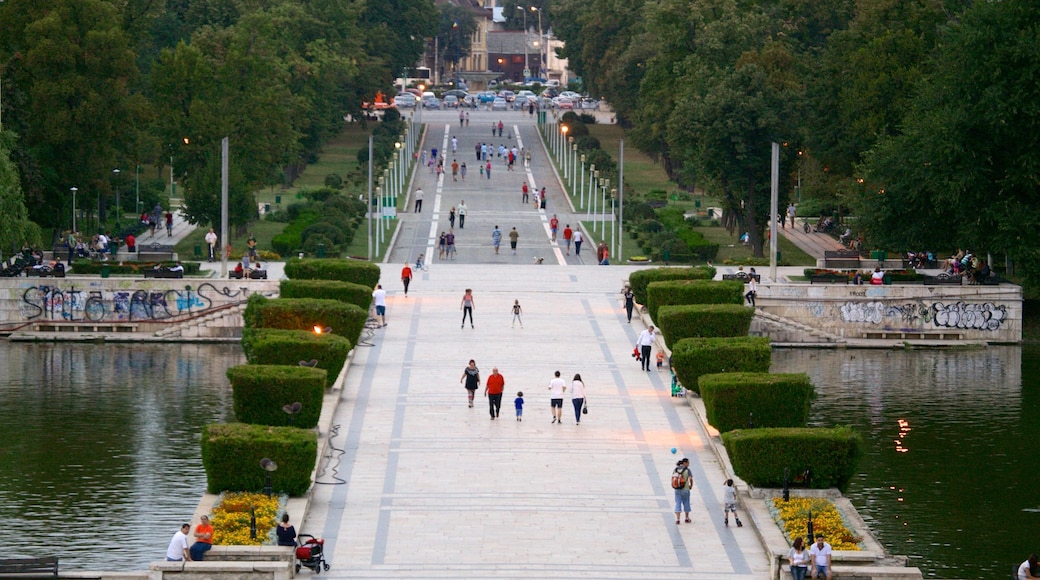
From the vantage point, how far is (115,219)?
89.5 metres

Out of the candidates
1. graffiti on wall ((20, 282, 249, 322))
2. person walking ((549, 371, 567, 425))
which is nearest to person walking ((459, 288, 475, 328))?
graffiti on wall ((20, 282, 249, 322))

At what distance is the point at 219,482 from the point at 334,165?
3287 inches

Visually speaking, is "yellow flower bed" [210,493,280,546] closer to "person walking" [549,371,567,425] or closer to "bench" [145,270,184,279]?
"person walking" [549,371,567,425]

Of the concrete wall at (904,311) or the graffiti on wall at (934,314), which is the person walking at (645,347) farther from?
the graffiti on wall at (934,314)

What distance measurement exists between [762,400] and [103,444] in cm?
1600

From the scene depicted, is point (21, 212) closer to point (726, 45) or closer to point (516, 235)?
point (516, 235)

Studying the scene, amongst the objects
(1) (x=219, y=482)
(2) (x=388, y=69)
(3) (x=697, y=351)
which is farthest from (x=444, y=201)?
(1) (x=219, y=482)

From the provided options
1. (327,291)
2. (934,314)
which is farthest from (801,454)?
(934,314)

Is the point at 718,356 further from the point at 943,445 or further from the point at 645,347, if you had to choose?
the point at 645,347

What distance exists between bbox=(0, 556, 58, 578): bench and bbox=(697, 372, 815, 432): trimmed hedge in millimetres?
16496

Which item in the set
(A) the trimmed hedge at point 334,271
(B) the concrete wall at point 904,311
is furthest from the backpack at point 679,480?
(B) the concrete wall at point 904,311

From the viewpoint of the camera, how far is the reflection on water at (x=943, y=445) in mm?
36594

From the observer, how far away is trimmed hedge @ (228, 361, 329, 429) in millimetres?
41000

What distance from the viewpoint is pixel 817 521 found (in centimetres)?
3425
